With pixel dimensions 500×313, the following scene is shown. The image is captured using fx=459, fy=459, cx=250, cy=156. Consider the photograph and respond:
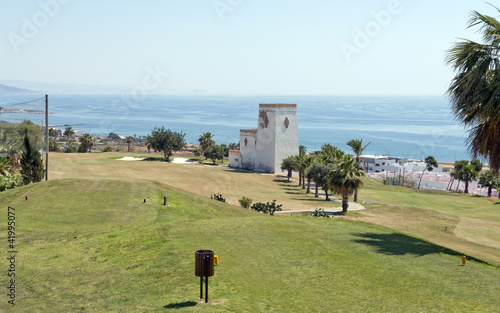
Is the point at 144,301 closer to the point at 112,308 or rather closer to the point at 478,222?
the point at 112,308

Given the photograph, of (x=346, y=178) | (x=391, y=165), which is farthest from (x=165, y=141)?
(x=391, y=165)

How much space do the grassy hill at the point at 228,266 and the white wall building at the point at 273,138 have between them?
5297cm

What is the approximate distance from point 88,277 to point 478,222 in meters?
36.8

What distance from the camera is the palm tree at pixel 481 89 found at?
19.0m

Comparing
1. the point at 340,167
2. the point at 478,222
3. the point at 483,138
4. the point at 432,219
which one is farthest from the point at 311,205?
the point at 483,138

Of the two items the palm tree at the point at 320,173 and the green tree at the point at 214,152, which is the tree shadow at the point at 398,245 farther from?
the green tree at the point at 214,152

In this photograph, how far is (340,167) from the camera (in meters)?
43.8

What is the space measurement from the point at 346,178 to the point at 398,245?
23230 millimetres

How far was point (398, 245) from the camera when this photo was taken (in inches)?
774

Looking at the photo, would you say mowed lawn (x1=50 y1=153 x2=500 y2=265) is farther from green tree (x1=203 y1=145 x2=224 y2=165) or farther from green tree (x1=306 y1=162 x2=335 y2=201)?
green tree (x1=203 y1=145 x2=224 y2=165)

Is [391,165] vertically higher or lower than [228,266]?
higher

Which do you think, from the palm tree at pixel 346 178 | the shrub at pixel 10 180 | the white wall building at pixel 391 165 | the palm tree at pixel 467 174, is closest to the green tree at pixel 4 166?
the shrub at pixel 10 180

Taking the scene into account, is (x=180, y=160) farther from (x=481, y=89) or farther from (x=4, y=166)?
(x=481, y=89)

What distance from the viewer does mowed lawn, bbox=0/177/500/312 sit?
11.7m
